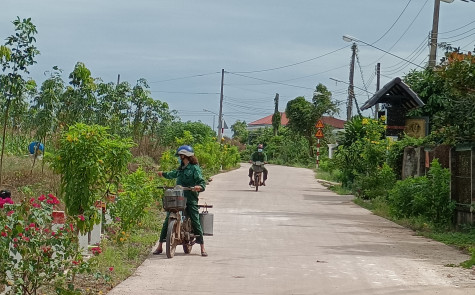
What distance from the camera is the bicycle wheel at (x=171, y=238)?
12.4 m

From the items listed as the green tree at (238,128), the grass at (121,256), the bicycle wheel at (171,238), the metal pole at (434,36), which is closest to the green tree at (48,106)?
the grass at (121,256)

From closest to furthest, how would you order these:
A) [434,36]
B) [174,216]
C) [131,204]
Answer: [174,216]
[131,204]
[434,36]

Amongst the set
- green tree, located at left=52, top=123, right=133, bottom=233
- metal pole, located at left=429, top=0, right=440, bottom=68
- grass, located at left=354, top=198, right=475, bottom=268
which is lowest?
grass, located at left=354, top=198, right=475, bottom=268

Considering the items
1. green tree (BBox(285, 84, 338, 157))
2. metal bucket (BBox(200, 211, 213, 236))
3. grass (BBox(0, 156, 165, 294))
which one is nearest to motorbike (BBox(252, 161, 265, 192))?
grass (BBox(0, 156, 165, 294))

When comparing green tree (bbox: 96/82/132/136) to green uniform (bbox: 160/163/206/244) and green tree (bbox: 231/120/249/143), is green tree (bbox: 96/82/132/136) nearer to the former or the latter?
green uniform (bbox: 160/163/206/244)

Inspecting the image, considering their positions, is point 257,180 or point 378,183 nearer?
point 378,183

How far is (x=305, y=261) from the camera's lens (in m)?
12.4

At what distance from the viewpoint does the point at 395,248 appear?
14.9 metres

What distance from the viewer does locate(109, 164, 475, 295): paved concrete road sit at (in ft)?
33.1

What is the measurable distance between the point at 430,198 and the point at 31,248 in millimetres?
13118

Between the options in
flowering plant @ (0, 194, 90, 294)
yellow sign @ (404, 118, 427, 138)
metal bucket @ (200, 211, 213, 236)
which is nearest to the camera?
flowering plant @ (0, 194, 90, 294)

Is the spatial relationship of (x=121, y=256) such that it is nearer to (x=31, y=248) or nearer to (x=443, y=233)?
(x=31, y=248)

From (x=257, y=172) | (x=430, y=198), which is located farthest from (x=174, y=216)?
(x=257, y=172)

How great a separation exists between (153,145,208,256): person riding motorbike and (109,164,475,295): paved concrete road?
379mm
